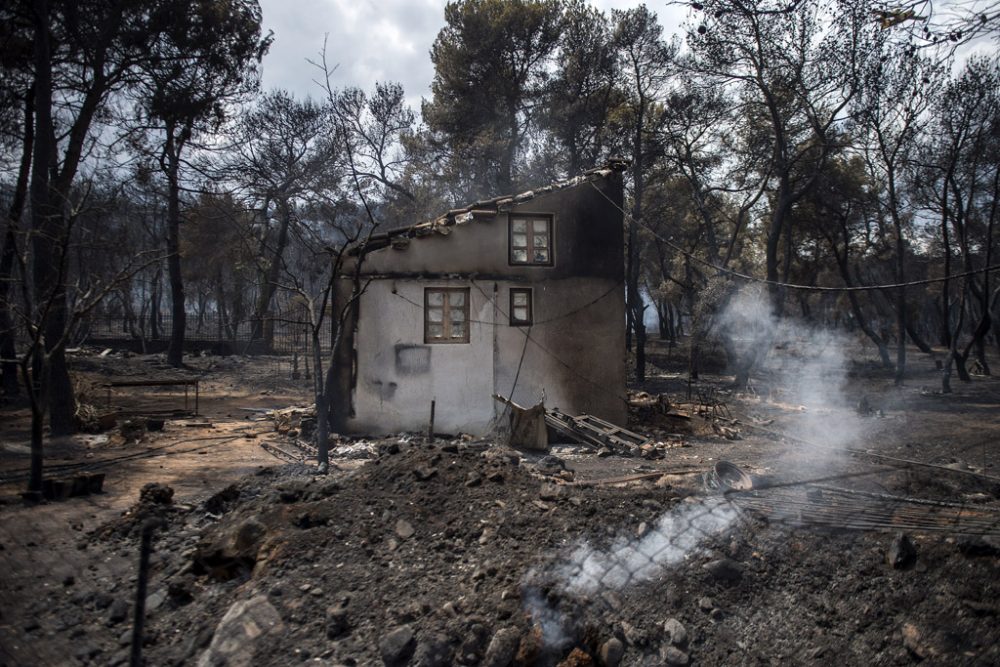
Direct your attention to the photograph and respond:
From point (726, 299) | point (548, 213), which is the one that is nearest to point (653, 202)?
point (726, 299)

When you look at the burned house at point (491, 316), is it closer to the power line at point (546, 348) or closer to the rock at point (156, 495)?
the power line at point (546, 348)

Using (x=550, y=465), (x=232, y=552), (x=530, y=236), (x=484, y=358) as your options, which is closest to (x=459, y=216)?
(x=530, y=236)

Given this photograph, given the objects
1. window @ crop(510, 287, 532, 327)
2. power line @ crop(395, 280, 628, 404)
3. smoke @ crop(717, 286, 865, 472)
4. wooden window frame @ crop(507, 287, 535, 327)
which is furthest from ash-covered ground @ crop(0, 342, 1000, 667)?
window @ crop(510, 287, 532, 327)

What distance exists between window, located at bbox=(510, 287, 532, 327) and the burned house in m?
0.02

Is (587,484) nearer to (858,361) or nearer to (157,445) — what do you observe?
(157,445)

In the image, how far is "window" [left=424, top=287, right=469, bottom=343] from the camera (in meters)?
14.0

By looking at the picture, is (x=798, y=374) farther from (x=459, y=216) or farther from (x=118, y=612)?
(x=118, y=612)

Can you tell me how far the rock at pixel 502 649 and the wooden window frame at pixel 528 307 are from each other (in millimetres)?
9666

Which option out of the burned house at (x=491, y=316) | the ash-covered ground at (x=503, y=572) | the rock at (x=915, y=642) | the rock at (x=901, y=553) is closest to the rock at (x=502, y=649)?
the ash-covered ground at (x=503, y=572)

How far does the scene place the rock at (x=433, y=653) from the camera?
→ 4.70 m

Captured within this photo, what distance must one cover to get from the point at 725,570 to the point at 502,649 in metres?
1.97

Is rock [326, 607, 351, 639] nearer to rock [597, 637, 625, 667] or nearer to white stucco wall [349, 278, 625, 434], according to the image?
rock [597, 637, 625, 667]

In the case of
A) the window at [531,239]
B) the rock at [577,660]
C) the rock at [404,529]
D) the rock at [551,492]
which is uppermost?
the window at [531,239]

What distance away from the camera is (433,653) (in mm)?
4746
